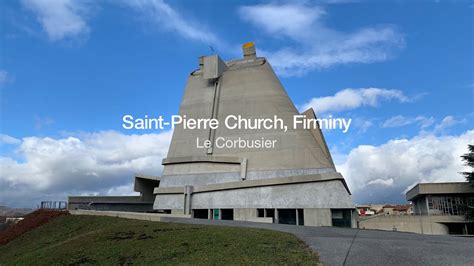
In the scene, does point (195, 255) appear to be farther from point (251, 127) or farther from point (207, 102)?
point (207, 102)

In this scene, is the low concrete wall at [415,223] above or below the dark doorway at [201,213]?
below

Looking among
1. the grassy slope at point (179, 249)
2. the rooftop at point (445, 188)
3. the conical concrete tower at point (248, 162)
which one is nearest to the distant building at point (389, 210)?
the rooftop at point (445, 188)

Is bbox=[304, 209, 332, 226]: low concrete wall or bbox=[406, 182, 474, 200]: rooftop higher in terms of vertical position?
bbox=[406, 182, 474, 200]: rooftop

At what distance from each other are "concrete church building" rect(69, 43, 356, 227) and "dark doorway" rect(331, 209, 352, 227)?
8cm

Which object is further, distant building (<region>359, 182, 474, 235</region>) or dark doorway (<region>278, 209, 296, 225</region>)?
distant building (<region>359, 182, 474, 235</region>)

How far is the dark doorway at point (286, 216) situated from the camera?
98.7ft

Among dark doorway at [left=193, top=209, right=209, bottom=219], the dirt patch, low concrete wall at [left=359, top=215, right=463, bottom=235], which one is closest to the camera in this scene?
the dirt patch

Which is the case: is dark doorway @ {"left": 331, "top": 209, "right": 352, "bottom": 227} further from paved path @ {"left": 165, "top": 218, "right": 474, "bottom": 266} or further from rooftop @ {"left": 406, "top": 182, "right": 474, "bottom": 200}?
rooftop @ {"left": 406, "top": 182, "right": 474, "bottom": 200}

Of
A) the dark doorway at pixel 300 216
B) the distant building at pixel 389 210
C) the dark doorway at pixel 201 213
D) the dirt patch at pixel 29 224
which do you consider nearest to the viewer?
the dirt patch at pixel 29 224

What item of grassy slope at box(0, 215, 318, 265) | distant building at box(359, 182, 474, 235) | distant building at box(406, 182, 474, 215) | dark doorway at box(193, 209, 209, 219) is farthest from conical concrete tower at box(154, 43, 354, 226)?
grassy slope at box(0, 215, 318, 265)

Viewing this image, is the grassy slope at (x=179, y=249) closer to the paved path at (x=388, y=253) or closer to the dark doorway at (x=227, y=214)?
the paved path at (x=388, y=253)

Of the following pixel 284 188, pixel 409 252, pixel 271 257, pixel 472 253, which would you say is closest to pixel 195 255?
pixel 271 257

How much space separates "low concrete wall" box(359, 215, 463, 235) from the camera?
3853 cm

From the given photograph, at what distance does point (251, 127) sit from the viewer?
36.2 meters
